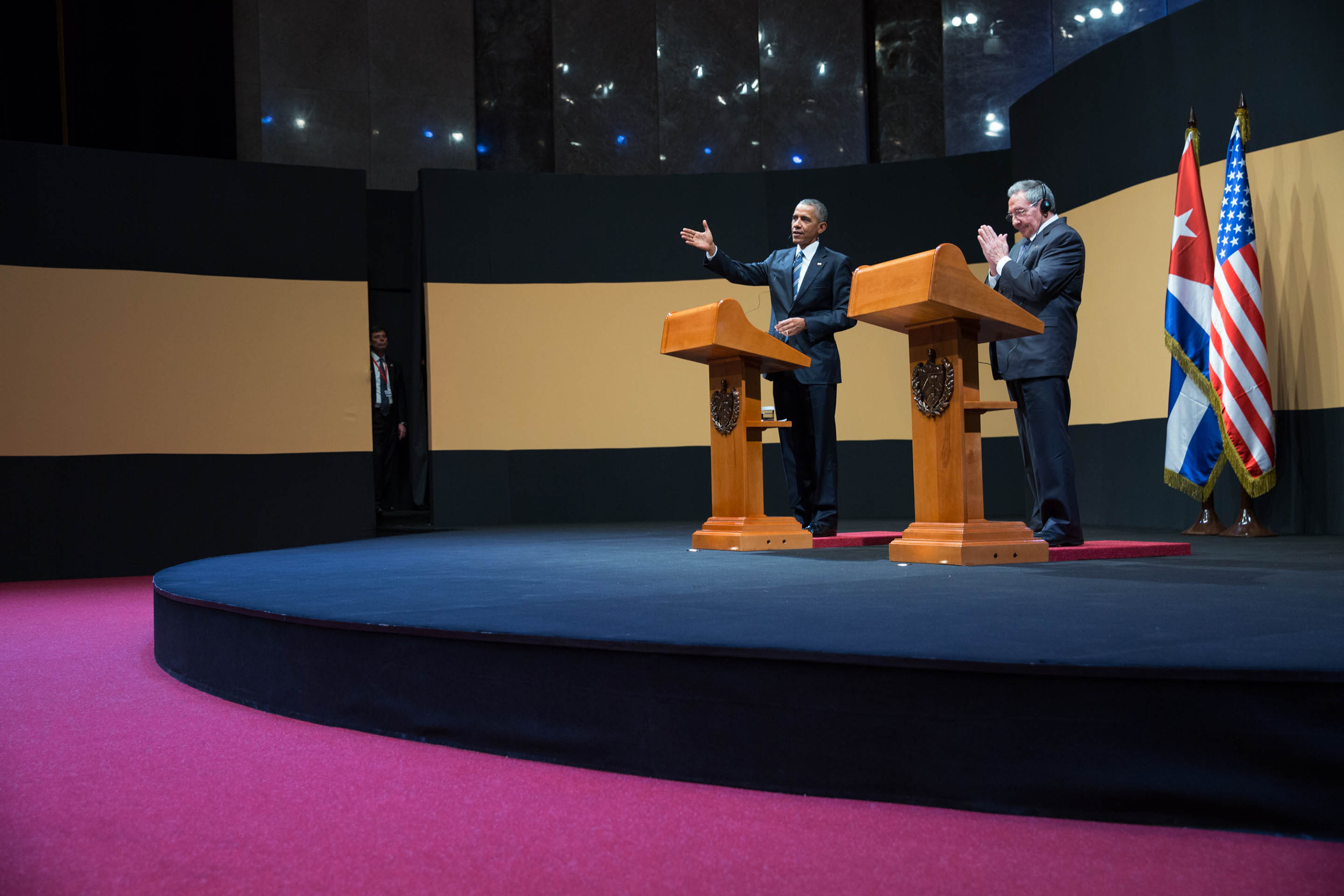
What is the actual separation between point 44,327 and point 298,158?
2.66m

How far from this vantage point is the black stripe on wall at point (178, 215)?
536cm

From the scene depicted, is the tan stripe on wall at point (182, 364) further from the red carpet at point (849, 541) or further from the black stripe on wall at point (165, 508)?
the red carpet at point (849, 541)

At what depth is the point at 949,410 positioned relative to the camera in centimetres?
287

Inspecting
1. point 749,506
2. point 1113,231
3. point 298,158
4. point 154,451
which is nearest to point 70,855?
point 749,506

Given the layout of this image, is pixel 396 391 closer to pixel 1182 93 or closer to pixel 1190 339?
pixel 1190 339

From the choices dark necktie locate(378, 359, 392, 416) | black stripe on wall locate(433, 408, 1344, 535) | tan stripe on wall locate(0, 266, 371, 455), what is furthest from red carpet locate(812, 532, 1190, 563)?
dark necktie locate(378, 359, 392, 416)

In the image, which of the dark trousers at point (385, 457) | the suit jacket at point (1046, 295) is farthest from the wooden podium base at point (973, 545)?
the dark trousers at point (385, 457)

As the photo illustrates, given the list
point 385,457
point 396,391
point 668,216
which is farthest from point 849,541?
point 385,457

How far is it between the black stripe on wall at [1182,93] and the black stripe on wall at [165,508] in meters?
4.26

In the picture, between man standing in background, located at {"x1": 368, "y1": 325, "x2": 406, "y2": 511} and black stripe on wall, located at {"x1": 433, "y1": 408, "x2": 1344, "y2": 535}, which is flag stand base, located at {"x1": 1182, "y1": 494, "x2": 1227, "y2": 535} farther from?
man standing in background, located at {"x1": 368, "y1": 325, "x2": 406, "y2": 511}

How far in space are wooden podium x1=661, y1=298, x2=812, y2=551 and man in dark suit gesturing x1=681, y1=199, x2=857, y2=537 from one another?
0.79 feet

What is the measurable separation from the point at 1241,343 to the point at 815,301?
5.94ft

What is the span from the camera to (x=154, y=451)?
219 inches

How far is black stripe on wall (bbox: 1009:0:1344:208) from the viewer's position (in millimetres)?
4258
